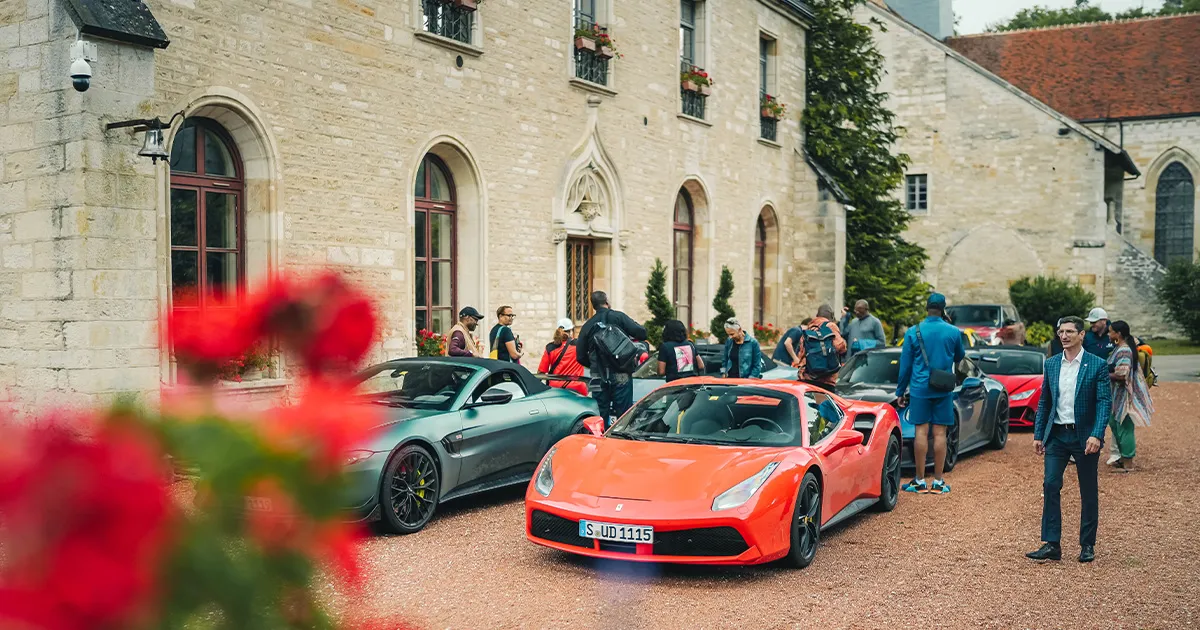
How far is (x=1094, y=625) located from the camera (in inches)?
238

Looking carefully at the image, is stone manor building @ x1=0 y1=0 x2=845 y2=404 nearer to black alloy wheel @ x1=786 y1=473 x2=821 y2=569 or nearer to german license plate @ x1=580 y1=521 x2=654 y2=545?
german license plate @ x1=580 y1=521 x2=654 y2=545

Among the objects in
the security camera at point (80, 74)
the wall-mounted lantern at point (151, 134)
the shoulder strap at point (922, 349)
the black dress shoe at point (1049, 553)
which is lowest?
the black dress shoe at point (1049, 553)

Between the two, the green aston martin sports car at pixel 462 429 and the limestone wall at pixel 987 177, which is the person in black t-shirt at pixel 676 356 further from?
the limestone wall at pixel 987 177

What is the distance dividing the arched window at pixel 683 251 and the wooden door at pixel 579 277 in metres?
3.20

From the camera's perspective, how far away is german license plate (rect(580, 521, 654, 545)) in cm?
690

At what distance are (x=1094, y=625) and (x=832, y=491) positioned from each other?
221 cm

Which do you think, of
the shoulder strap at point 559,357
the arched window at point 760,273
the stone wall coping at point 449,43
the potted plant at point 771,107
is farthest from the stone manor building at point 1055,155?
the shoulder strap at point 559,357

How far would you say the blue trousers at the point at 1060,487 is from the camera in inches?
299

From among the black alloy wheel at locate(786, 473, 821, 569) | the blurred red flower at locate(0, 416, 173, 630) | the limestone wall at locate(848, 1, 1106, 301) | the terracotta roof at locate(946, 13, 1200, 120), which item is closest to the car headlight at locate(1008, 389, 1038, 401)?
the black alloy wheel at locate(786, 473, 821, 569)

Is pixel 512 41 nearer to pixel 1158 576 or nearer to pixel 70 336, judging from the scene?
pixel 70 336

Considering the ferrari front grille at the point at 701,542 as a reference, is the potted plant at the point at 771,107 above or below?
above

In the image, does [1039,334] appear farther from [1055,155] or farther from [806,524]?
[806,524]

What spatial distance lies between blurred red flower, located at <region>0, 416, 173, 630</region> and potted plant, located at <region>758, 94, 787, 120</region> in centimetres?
2409

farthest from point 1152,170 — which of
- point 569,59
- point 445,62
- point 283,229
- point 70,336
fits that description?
point 70,336
